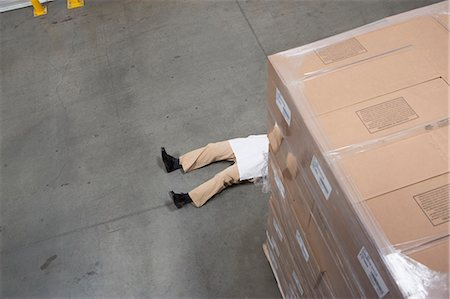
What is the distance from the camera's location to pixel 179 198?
7.53ft

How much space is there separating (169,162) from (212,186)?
37cm

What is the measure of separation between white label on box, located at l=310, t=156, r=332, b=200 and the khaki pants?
4.30ft

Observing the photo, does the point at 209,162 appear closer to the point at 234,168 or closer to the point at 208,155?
the point at 208,155

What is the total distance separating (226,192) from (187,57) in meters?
1.42

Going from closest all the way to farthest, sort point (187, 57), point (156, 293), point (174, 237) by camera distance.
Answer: point (156, 293) < point (174, 237) < point (187, 57)

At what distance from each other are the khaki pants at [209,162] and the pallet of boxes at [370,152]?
1022 millimetres

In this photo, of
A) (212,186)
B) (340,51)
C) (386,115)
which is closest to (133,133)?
(212,186)

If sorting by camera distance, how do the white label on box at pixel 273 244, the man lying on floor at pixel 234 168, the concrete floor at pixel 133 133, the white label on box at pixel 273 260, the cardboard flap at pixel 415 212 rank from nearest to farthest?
the cardboard flap at pixel 415 212 → the white label on box at pixel 273 244 → the white label on box at pixel 273 260 → the concrete floor at pixel 133 133 → the man lying on floor at pixel 234 168

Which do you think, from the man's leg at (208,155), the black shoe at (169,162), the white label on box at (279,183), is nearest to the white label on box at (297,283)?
the white label on box at (279,183)

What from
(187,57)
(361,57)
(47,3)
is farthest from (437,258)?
(47,3)

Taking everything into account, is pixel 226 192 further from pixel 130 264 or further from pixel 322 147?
pixel 322 147

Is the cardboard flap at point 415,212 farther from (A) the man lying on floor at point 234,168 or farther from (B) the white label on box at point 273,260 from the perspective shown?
(A) the man lying on floor at point 234,168

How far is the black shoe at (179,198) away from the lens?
2.28 m

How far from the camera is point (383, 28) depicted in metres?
1.17
